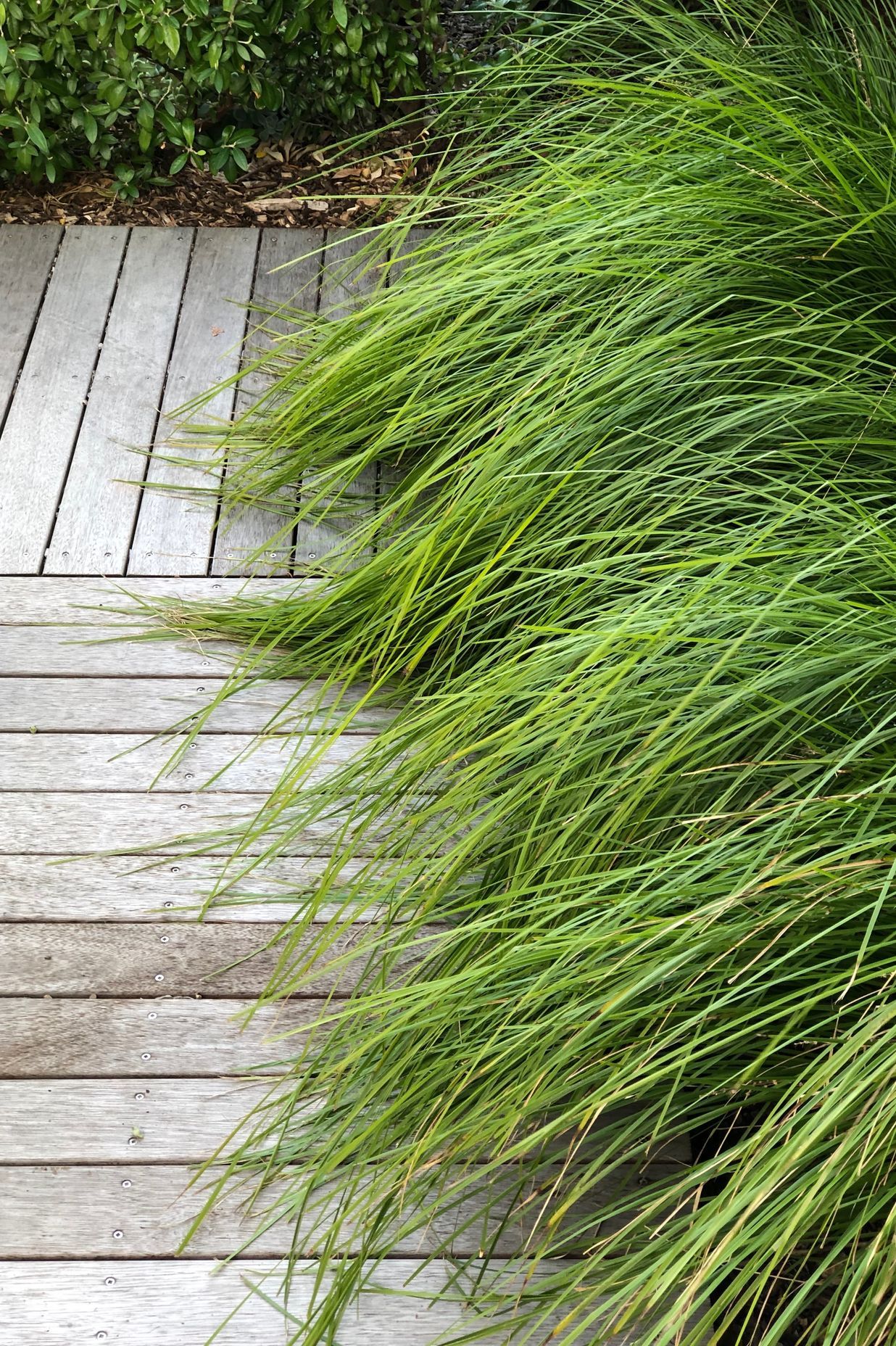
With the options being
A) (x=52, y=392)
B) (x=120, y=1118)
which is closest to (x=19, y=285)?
(x=52, y=392)

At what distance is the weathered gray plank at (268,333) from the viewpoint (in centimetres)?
245

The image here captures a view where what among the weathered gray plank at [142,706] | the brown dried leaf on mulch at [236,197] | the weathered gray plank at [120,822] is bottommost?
the weathered gray plank at [120,822]

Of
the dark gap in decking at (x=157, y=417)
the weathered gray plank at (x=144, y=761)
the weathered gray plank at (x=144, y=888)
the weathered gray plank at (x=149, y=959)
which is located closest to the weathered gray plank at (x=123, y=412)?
the dark gap in decking at (x=157, y=417)

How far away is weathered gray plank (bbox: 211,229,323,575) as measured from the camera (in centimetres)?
245

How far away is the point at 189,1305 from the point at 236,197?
8.73 ft

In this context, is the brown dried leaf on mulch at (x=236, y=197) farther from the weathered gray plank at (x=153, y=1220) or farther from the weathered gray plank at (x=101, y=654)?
the weathered gray plank at (x=153, y=1220)

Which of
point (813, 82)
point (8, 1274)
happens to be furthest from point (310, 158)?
point (8, 1274)

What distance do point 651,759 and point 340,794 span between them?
0.49 metres

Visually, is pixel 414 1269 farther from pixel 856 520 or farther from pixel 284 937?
pixel 856 520

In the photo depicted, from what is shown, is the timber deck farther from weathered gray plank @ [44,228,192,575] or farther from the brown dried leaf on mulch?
the brown dried leaf on mulch

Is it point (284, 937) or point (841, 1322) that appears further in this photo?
point (284, 937)

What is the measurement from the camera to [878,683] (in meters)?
1.47

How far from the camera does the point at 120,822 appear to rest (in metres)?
2.05

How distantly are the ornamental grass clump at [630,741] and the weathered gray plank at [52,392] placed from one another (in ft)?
1.64
